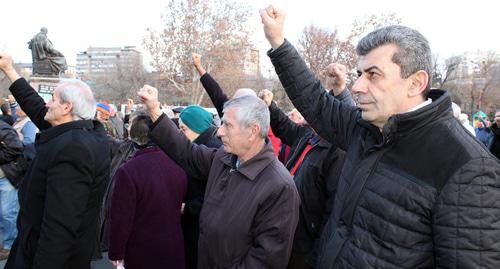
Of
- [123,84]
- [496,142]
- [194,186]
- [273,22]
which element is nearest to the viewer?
[273,22]

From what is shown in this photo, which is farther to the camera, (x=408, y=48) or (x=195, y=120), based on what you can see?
(x=195, y=120)

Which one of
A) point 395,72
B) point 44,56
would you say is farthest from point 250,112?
point 44,56

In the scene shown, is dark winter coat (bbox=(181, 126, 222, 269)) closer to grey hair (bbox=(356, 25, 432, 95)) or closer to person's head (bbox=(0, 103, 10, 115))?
A: grey hair (bbox=(356, 25, 432, 95))

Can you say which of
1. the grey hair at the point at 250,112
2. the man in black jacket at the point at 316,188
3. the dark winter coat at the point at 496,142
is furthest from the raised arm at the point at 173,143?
the dark winter coat at the point at 496,142

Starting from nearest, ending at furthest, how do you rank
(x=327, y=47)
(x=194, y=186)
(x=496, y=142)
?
1. (x=194, y=186)
2. (x=496, y=142)
3. (x=327, y=47)

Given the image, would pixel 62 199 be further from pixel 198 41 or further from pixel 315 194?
pixel 198 41

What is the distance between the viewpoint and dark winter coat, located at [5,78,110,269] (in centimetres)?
249

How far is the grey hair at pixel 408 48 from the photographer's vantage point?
162 centimetres

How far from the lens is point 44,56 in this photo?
43.2 feet

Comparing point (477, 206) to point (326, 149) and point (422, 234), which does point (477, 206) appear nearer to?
point (422, 234)

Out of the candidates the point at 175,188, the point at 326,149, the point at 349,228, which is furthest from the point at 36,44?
the point at 349,228

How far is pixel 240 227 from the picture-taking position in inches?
87.7

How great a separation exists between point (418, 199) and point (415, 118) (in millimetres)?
314

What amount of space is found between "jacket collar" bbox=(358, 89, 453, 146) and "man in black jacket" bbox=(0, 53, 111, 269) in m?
1.90
